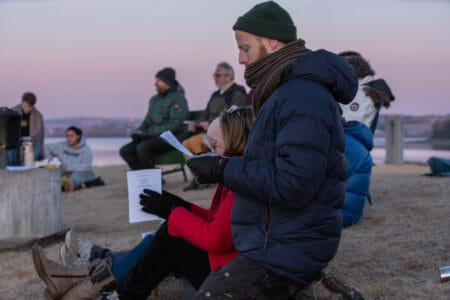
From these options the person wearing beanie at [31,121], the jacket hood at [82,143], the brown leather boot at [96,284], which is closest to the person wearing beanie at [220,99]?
the jacket hood at [82,143]

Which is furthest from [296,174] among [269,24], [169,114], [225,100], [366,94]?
[169,114]

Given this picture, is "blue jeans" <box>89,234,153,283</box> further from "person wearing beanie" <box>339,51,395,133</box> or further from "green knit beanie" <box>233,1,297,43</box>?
"person wearing beanie" <box>339,51,395,133</box>

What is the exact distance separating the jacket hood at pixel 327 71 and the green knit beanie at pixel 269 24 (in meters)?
0.16

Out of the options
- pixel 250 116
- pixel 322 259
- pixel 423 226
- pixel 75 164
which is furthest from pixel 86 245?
pixel 75 164

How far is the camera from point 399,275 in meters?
4.56

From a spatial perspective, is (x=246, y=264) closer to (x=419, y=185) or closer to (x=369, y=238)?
(x=369, y=238)

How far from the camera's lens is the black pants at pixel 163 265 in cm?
364

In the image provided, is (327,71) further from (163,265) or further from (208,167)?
(163,265)

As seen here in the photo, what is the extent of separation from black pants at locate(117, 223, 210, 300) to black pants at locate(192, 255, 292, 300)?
64cm

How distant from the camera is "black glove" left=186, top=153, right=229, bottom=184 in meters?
2.90

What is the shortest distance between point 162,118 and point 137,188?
6.89 m

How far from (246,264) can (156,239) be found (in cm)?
96

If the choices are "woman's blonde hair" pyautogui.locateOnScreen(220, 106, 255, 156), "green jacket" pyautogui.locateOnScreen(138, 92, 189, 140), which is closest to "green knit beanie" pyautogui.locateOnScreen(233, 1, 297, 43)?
"woman's blonde hair" pyautogui.locateOnScreen(220, 106, 255, 156)

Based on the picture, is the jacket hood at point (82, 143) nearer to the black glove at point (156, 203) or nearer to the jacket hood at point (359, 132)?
the jacket hood at point (359, 132)
